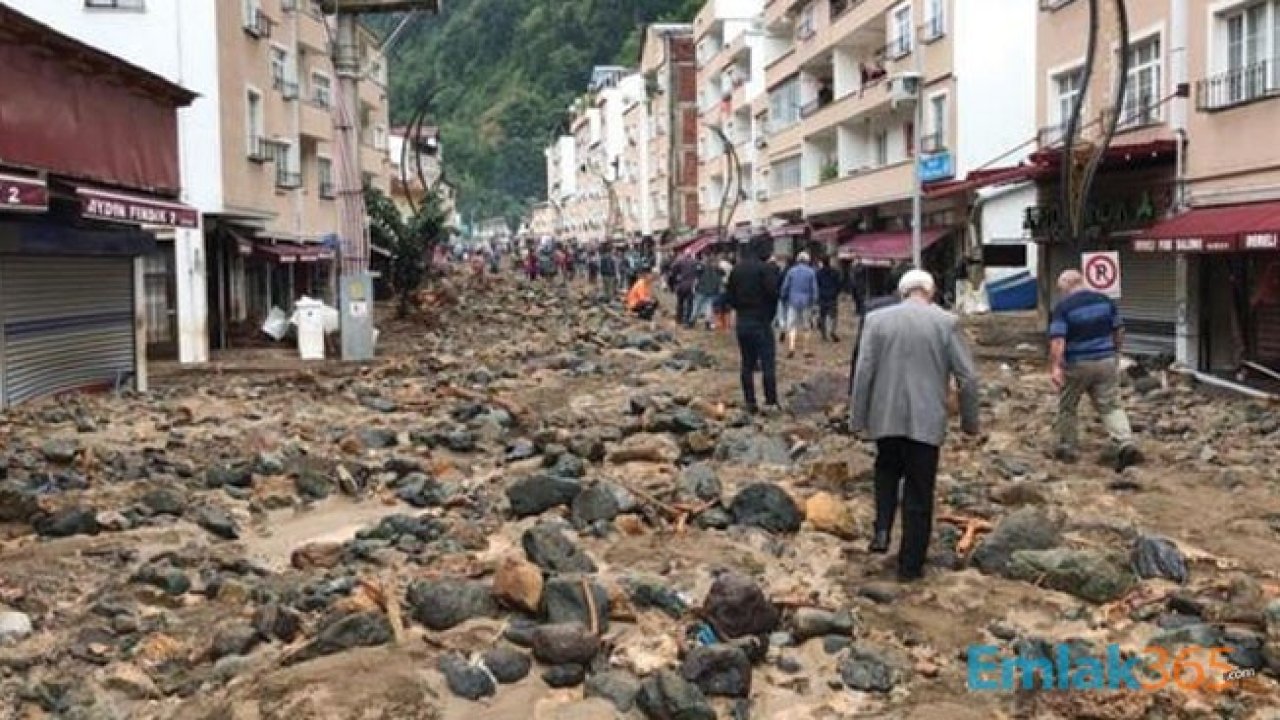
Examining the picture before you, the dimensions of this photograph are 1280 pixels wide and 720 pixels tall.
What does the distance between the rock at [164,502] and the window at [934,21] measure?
1077 inches

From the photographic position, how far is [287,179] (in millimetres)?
30922

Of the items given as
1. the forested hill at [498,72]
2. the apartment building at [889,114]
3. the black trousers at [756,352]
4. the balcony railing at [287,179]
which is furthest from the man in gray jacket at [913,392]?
the forested hill at [498,72]

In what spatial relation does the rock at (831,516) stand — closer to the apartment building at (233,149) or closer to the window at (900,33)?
the apartment building at (233,149)

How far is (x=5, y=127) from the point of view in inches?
492

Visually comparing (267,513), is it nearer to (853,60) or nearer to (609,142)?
(853,60)

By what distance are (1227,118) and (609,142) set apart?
7797 centimetres

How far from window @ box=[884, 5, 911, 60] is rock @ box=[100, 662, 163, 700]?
3232 centimetres

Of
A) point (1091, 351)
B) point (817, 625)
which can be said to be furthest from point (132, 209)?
point (817, 625)

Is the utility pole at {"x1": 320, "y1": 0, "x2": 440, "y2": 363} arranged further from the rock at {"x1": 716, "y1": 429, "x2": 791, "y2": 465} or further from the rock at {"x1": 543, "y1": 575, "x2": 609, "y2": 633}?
the rock at {"x1": 543, "y1": 575, "x2": 609, "y2": 633}

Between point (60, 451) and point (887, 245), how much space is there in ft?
91.9

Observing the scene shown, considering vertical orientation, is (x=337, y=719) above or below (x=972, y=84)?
below

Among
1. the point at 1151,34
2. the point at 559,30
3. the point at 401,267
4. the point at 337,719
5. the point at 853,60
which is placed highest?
the point at 559,30

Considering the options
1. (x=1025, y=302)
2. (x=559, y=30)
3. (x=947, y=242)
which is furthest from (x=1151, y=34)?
(x=559, y=30)

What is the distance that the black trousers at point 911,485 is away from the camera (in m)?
7.08
